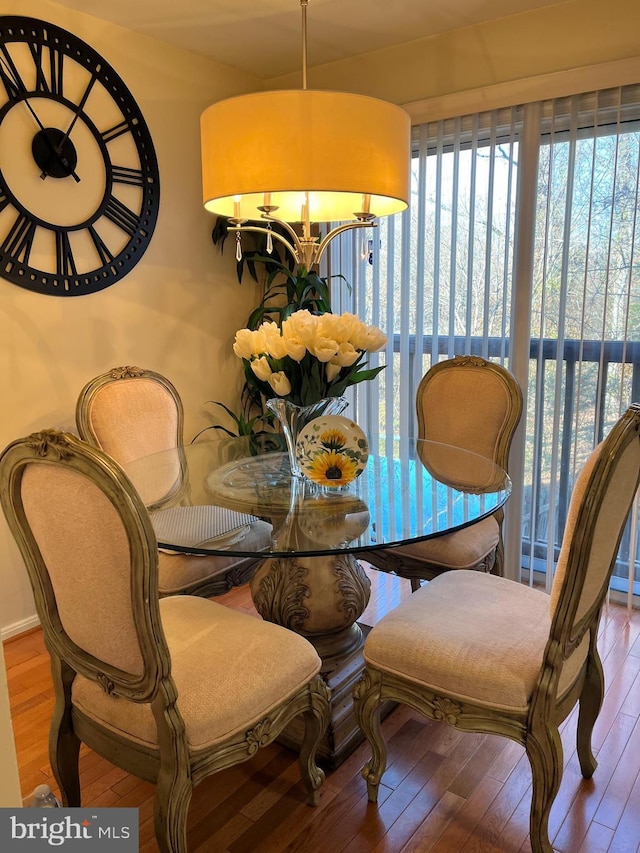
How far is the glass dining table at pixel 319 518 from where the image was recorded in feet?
5.36

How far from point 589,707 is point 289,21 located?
2.83m

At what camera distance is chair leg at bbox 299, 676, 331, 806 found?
160 centimetres

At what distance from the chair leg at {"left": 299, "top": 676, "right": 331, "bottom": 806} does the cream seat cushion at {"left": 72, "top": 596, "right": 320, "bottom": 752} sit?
76 mm

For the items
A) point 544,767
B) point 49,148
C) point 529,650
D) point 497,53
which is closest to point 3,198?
point 49,148

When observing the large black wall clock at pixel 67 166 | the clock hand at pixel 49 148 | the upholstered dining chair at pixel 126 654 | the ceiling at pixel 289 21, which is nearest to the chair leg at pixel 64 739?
the upholstered dining chair at pixel 126 654

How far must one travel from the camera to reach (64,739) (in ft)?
5.00

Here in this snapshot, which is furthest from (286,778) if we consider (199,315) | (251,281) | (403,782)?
(251,281)

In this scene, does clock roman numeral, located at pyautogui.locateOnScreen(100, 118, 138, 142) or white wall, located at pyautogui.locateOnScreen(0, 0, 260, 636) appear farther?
clock roman numeral, located at pyautogui.locateOnScreen(100, 118, 138, 142)

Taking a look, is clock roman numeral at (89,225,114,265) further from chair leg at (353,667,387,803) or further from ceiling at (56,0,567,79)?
chair leg at (353,667,387,803)

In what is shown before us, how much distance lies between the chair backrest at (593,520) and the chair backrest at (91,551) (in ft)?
2.76

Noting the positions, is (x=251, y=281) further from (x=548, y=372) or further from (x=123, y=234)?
(x=548, y=372)

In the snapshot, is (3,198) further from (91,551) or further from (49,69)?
(91,551)

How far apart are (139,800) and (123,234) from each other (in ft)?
7.38

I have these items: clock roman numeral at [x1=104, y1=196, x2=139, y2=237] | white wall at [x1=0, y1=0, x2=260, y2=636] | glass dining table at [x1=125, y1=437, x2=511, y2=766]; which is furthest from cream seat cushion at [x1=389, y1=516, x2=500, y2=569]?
clock roman numeral at [x1=104, y1=196, x2=139, y2=237]
